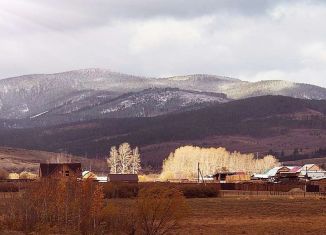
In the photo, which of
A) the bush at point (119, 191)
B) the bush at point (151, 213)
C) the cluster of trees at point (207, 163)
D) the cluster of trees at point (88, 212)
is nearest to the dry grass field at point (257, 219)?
the bush at point (151, 213)

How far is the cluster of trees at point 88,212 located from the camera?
42.5 metres

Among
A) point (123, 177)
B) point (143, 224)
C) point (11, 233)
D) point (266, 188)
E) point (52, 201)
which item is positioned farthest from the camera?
point (123, 177)

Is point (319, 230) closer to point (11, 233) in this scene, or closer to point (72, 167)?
point (11, 233)

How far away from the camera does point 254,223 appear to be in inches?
2078

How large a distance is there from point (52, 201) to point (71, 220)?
2.77 m

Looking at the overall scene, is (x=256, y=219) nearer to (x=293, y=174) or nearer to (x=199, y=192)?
(x=199, y=192)

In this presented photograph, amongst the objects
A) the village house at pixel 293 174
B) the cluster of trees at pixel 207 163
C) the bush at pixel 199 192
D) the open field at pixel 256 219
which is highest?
the cluster of trees at pixel 207 163

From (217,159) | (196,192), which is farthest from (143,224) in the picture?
(217,159)

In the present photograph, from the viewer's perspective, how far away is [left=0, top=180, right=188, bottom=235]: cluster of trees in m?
42.5

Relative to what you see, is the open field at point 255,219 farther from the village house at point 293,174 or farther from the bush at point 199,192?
the village house at point 293,174

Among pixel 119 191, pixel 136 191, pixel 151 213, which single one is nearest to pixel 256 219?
pixel 151 213

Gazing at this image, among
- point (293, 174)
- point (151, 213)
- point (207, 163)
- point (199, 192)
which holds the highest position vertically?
point (207, 163)

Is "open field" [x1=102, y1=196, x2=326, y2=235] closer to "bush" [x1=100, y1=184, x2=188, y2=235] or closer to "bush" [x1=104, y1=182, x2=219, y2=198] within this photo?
"bush" [x1=100, y1=184, x2=188, y2=235]

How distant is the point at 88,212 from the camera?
1704 inches
